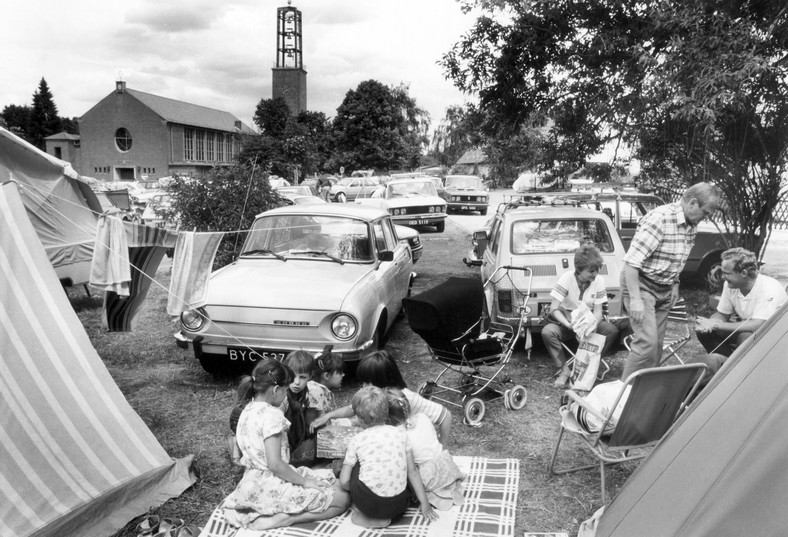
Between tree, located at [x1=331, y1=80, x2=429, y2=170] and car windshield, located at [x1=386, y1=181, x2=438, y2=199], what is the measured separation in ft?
122

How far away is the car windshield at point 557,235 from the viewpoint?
287 inches

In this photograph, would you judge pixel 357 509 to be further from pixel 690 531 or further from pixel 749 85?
pixel 749 85

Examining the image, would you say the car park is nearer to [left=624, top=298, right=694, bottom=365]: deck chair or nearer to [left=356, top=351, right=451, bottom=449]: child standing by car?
[left=624, top=298, right=694, bottom=365]: deck chair

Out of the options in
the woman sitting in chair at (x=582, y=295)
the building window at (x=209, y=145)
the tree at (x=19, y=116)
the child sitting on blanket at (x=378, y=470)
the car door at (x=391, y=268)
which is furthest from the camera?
the tree at (x=19, y=116)

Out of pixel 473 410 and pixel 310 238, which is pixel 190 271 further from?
pixel 473 410

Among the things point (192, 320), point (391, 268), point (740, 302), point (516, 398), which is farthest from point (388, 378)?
point (391, 268)

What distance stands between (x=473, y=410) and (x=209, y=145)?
218ft

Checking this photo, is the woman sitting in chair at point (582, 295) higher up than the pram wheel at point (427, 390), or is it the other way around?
the woman sitting in chair at point (582, 295)

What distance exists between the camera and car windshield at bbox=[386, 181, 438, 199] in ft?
65.5

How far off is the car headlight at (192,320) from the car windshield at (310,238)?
1239 millimetres

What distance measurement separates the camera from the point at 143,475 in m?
3.96

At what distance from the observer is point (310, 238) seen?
7098 millimetres

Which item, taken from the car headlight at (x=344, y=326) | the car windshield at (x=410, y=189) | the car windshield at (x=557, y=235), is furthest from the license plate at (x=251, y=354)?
the car windshield at (x=410, y=189)

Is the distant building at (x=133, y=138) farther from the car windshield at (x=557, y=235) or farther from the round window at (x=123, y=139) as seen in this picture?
the car windshield at (x=557, y=235)
